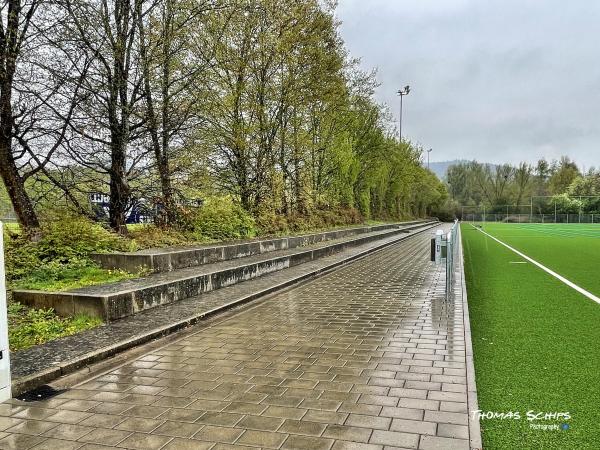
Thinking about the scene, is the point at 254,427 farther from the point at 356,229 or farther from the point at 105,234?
the point at 356,229

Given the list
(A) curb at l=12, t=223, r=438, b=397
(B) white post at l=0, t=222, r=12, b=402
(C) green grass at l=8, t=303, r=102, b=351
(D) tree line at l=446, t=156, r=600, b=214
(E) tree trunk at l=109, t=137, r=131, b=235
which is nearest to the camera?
(B) white post at l=0, t=222, r=12, b=402

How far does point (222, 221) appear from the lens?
45.2 feet

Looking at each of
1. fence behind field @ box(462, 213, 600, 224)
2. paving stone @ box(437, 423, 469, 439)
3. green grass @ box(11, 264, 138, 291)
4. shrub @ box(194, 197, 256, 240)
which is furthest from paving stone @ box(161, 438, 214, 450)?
fence behind field @ box(462, 213, 600, 224)

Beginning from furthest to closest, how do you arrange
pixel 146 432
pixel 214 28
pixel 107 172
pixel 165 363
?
pixel 214 28 < pixel 107 172 < pixel 165 363 < pixel 146 432

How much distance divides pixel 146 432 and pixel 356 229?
22133 mm

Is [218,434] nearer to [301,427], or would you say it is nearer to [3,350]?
[301,427]

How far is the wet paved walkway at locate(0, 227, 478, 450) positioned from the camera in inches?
132

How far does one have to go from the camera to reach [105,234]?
9.42 meters

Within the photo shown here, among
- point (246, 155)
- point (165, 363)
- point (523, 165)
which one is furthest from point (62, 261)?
point (523, 165)

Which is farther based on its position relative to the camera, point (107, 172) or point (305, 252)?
point (305, 252)

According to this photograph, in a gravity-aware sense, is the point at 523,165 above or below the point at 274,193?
above

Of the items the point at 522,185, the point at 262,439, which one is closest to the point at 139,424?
the point at 262,439

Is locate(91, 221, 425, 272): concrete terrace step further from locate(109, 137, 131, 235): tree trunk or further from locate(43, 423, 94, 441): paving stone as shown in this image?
locate(43, 423, 94, 441): paving stone

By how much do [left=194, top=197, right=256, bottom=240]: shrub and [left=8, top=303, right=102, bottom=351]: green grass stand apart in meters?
6.38
